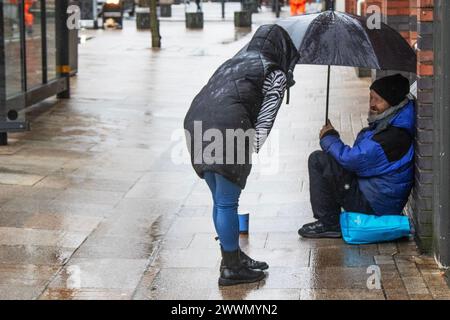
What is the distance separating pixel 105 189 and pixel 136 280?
2895mm

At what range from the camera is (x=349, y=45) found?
7.48m

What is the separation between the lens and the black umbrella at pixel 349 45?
7410 mm

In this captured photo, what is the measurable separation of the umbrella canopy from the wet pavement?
1315 millimetres

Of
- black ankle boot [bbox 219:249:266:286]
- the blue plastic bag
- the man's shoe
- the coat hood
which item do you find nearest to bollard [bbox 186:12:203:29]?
the man's shoe

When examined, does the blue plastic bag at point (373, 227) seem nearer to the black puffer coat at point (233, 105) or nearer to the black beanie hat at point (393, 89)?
the black beanie hat at point (393, 89)

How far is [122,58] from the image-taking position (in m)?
22.6

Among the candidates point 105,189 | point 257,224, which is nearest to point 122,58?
point 105,189

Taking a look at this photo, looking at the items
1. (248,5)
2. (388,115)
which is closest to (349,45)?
(388,115)

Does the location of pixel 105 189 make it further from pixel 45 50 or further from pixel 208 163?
pixel 45 50

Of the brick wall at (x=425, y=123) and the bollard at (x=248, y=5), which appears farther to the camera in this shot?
the bollard at (x=248, y=5)

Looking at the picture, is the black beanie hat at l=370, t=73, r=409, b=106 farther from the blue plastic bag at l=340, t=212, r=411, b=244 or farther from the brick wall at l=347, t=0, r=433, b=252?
the blue plastic bag at l=340, t=212, r=411, b=244

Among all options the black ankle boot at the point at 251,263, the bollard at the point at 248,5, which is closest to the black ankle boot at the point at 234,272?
the black ankle boot at the point at 251,263

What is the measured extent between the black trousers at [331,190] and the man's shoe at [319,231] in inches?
1.4
